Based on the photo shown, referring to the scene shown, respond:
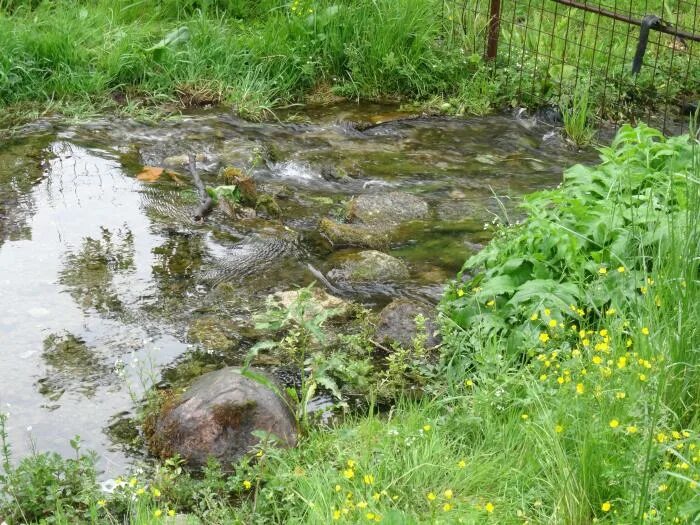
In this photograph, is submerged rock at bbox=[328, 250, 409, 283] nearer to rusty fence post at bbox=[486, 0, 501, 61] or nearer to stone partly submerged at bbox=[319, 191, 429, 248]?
stone partly submerged at bbox=[319, 191, 429, 248]

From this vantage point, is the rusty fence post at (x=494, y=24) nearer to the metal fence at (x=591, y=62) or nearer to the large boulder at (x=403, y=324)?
the metal fence at (x=591, y=62)

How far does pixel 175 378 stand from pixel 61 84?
177 inches

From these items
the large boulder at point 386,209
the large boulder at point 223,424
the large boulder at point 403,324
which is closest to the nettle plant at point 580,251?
the large boulder at point 403,324

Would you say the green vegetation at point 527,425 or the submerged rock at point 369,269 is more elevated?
the green vegetation at point 527,425

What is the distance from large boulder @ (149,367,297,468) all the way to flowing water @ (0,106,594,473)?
25 centimetres

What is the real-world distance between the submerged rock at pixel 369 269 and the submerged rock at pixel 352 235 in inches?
12.7

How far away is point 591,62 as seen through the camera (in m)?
9.51

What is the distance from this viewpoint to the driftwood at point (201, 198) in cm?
683

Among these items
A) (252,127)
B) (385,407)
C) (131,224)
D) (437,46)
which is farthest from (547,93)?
(385,407)

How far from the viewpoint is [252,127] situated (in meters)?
8.62

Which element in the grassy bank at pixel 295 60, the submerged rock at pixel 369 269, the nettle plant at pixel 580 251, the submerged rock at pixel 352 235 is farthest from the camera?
the grassy bank at pixel 295 60

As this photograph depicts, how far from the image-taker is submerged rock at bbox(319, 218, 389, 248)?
21.6ft

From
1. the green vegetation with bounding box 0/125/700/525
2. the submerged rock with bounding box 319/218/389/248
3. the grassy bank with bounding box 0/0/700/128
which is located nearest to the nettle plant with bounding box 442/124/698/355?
the green vegetation with bounding box 0/125/700/525

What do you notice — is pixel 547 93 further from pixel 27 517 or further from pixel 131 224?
pixel 27 517
